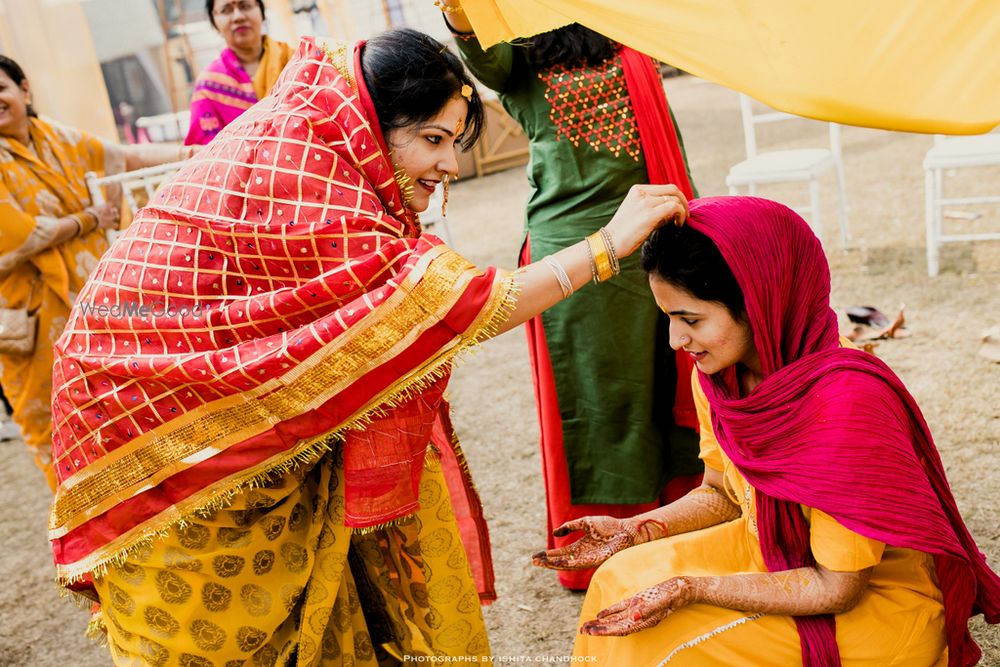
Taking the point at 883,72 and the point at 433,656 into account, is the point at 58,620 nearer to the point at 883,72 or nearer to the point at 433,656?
the point at 433,656

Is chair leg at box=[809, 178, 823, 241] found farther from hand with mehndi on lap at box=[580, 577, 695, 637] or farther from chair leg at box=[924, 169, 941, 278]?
hand with mehndi on lap at box=[580, 577, 695, 637]

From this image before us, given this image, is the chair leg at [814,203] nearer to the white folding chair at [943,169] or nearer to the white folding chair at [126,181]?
the white folding chair at [943,169]

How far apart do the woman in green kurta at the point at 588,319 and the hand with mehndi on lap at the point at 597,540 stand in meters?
0.69

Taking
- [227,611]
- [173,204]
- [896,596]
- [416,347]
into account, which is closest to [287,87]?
[173,204]

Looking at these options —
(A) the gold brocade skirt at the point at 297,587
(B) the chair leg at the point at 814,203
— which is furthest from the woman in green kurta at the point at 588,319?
(B) the chair leg at the point at 814,203

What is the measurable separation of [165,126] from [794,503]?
8805mm

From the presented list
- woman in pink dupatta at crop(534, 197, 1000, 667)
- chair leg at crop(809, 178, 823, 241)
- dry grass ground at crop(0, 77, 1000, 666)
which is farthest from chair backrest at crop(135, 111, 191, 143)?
woman in pink dupatta at crop(534, 197, 1000, 667)

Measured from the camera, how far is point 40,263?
144 inches

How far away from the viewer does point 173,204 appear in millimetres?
1712

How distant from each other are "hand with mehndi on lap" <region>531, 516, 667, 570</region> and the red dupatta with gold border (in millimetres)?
340

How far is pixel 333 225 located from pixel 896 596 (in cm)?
119

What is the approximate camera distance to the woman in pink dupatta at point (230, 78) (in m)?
3.98

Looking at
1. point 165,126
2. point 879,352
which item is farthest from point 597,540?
point 165,126

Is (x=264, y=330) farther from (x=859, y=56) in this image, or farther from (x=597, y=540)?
(x=859, y=56)
